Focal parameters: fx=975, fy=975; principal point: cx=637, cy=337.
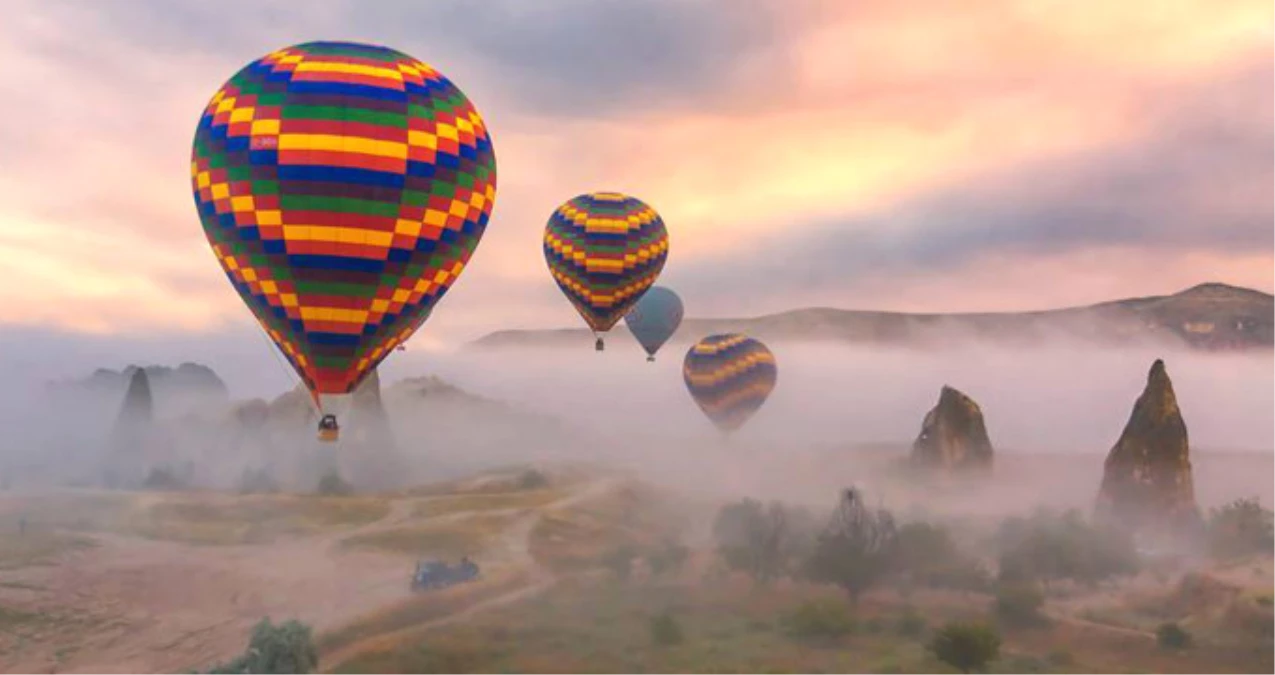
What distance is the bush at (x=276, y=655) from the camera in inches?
1479

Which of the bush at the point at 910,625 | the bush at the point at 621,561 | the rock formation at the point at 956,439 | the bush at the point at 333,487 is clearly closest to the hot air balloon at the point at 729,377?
the rock formation at the point at 956,439

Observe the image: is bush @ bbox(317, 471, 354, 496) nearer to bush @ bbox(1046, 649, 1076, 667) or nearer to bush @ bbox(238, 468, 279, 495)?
bush @ bbox(238, 468, 279, 495)

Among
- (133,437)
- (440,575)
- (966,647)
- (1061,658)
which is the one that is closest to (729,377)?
(440,575)

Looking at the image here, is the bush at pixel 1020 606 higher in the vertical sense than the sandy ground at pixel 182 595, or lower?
lower

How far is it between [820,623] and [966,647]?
25.9 feet

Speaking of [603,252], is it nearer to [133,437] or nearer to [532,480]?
[532,480]

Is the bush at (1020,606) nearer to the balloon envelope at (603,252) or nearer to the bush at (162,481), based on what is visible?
the balloon envelope at (603,252)

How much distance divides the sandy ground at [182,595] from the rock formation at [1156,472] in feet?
131

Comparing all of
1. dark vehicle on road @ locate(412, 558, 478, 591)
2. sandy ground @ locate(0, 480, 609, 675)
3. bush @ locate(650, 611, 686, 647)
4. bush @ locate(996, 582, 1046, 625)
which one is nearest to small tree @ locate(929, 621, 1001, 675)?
bush @ locate(996, 582, 1046, 625)

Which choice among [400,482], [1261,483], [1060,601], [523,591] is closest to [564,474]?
[400,482]

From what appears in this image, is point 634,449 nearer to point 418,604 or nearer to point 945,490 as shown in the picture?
point 945,490

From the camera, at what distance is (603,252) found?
210 feet

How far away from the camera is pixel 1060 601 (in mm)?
52375

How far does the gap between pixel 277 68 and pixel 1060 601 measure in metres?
46.3
